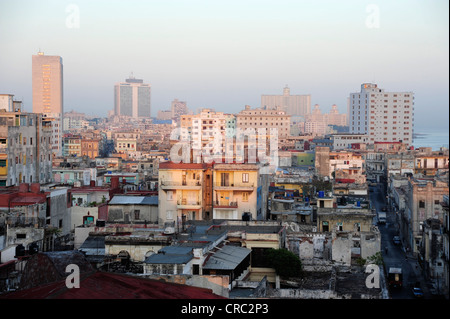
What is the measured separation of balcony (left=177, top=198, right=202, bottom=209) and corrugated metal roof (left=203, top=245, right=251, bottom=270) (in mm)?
5634

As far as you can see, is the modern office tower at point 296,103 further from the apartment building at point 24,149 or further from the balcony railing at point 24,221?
the balcony railing at point 24,221

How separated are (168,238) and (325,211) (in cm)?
742

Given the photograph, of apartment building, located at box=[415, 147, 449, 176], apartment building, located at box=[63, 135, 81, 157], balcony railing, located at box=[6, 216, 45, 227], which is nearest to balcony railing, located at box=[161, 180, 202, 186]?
balcony railing, located at box=[6, 216, 45, 227]

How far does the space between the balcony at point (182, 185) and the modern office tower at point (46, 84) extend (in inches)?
3675

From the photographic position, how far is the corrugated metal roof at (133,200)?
2045 centimetres

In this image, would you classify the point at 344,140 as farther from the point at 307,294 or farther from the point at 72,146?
the point at 307,294

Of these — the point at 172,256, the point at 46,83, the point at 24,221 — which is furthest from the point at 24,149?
the point at 46,83

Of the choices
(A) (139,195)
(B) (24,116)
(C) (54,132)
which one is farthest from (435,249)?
(C) (54,132)

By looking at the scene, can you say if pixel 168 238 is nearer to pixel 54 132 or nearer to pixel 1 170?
pixel 1 170

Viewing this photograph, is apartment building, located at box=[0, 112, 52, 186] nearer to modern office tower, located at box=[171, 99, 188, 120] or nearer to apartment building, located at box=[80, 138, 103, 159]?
apartment building, located at box=[80, 138, 103, 159]

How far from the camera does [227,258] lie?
527 inches

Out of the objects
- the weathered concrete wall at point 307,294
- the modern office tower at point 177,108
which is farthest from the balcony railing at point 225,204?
the modern office tower at point 177,108

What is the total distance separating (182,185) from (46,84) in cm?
9513

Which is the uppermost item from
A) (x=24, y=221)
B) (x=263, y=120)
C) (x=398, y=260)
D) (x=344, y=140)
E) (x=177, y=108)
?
(x=177, y=108)
